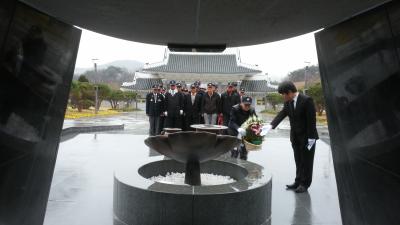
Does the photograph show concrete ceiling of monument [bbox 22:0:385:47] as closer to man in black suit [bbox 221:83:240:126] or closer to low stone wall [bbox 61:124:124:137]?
man in black suit [bbox 221:83:240:126]

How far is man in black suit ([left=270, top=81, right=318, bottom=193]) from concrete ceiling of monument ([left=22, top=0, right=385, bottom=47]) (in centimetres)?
234

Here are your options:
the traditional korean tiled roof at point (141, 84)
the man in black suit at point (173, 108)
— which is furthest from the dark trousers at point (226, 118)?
the traditional korean tiled roof at point (141, 84)

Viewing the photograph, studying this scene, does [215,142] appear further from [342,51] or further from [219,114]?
[219,114]

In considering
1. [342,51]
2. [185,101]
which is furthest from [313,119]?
[185,101]

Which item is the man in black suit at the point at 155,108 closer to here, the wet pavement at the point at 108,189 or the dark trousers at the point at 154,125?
the dark trousers at the point at 154,125

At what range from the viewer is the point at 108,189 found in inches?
183

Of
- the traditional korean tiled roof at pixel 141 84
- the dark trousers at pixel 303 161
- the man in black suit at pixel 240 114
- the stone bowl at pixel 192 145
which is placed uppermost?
the traditional korean tiled roof at pixel 141 84

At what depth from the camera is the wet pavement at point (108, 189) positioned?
357 cm

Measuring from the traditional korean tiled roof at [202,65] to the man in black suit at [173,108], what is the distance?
16724mm

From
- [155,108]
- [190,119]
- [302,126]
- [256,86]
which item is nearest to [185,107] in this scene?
[190,119]

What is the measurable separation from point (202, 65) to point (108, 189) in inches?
906

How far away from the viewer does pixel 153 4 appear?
1667 mm

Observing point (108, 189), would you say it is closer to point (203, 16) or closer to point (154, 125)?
point (203, 16)

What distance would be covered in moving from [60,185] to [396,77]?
15.2 ft
